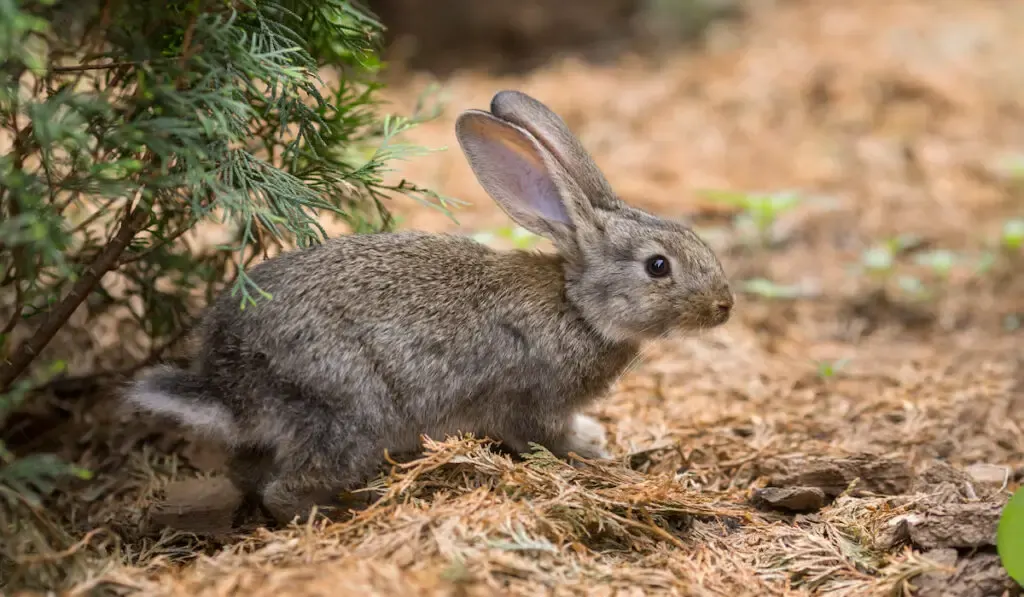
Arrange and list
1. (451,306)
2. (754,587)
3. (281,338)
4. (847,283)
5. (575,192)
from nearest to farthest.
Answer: (754,587)
(281,338)
(451,306)
(575,192)
(847,283)

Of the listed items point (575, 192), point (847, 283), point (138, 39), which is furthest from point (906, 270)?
point (138, 39)

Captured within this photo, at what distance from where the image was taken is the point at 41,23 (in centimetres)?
318

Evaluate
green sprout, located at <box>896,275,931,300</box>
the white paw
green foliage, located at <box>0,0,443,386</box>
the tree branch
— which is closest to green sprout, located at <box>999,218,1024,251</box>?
green sprout, located at <box>896,275,931,300</box>

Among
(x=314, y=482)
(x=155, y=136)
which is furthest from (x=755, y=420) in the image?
(x=155, y=136)

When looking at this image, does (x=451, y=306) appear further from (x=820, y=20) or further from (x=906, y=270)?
(x=820, y=20)

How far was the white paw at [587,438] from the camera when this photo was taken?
15.7 feet

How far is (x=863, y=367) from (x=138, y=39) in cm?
457

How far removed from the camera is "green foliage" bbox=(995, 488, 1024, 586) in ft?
11.3

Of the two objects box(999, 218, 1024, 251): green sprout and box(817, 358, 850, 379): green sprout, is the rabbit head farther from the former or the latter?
box(999, 218, 1024, 251): green sprout

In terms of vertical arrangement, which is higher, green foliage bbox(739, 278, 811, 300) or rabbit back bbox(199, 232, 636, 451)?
green foliage bbox(739, 278, 811, 300)

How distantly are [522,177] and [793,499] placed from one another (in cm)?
196

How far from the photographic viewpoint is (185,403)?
409 centimetres

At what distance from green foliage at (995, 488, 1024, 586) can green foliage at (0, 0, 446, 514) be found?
2.87 meters

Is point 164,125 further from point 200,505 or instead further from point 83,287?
point 200,505
